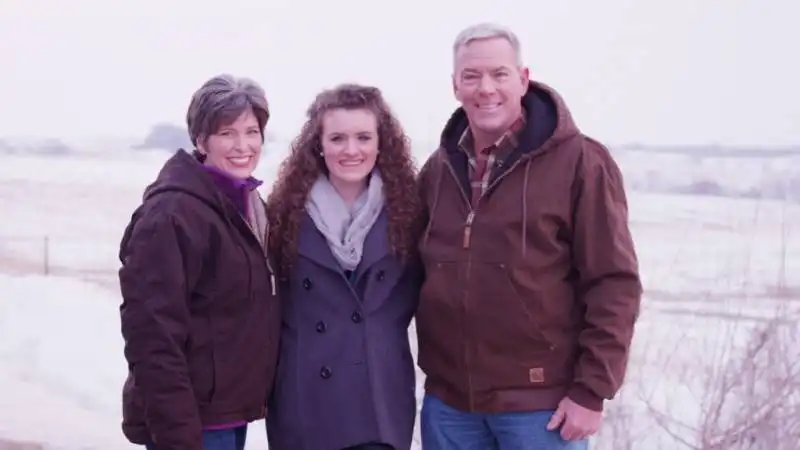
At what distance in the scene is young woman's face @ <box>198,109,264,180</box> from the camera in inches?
93.8

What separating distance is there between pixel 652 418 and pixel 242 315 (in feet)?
7.89

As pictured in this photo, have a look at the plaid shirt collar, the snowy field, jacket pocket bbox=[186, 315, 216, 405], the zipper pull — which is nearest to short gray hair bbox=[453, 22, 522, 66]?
the plaid shirt collar

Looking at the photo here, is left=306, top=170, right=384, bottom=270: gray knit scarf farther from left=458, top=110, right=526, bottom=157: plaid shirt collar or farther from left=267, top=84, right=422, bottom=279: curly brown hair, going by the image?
left=458, top=110, right=526, bottom=157: plaid shirt collar

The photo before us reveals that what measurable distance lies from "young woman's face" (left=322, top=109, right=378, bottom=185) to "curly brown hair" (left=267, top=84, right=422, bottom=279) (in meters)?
0.03

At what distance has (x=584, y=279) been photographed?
92.0 inches

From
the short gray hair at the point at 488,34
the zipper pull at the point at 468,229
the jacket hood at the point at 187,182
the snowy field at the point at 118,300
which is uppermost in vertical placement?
the short gray hair at the point at 488,34

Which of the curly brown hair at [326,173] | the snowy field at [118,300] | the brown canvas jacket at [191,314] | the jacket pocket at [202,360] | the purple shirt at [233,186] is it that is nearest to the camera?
the brown canvas jacket at [191,314]

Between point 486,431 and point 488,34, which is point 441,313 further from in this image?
point 488,34

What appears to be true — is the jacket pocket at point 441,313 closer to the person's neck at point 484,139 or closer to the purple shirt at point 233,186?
the person's neck at point 484,139

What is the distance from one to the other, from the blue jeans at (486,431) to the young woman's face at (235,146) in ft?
2.80

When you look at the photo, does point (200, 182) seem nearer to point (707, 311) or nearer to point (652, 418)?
Answer: point (652, 418)

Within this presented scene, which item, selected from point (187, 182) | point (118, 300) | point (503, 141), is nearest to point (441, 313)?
point (503, 141)

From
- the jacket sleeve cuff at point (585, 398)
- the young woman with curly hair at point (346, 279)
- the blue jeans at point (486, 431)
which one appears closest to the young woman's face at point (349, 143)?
the young woman with curly hair at point (346, 279)

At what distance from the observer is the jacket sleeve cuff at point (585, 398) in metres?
2.31
